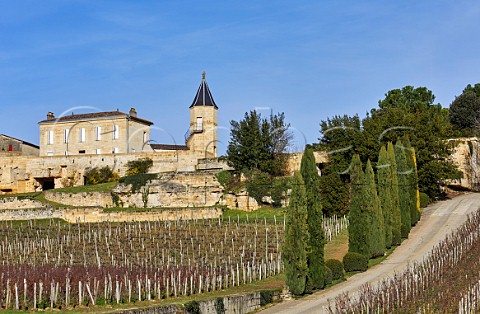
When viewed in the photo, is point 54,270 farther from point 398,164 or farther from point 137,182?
point 137,182

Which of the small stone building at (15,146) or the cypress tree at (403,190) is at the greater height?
the small stone building at (15,146)

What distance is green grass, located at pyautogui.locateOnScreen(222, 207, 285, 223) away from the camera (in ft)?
144

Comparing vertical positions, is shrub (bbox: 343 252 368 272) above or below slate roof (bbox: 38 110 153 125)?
below

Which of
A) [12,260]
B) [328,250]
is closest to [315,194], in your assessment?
[328,250]

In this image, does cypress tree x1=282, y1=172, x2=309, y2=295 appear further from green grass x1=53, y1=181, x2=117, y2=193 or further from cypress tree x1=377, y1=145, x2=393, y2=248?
green grass x1=53, y1=181, x2=117, y2=193

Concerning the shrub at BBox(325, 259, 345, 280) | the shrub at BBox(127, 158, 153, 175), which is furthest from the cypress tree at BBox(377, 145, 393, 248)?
the shrub at BBox(127, 158, 153, 175)

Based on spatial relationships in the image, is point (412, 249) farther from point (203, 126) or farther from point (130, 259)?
point (203, 126)

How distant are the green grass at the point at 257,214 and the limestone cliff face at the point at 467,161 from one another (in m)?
13.9

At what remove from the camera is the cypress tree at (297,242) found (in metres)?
23.7

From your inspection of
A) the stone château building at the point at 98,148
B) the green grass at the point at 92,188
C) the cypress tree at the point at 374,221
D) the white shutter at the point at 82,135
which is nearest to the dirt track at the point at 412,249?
the cypress tree at the point at 374,221

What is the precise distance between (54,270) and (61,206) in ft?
85.1

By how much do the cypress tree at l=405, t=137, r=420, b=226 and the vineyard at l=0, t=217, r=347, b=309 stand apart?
405 centimetres

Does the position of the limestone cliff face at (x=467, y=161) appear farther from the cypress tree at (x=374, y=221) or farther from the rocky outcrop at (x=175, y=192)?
the cypress tree at (x=374, y=221)

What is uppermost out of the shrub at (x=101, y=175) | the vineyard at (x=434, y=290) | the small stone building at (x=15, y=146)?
the small stone building at (x=15, y=146)
